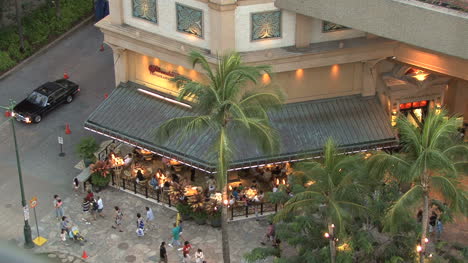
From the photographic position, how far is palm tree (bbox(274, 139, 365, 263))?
93.3ft

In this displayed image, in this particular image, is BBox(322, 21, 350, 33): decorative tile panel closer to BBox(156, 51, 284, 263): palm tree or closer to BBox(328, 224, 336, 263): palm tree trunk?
BBox(156, 51, 284, 263): palm tree

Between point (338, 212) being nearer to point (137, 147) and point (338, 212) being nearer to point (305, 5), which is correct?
point (305, 5)

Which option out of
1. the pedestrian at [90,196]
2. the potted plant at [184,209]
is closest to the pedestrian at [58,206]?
the pedestrian at [90,196]

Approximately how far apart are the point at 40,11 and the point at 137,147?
1994cm

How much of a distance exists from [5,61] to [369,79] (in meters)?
24.8

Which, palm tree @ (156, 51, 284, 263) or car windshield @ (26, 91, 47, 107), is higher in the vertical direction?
palm tree @ (156, 51, 284, 263)

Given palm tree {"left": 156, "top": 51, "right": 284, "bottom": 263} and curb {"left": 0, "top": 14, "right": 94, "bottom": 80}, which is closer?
palm tree {"left": 156, "top": 51, "right": 284, "bottom": 263}

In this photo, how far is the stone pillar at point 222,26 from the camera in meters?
37.1

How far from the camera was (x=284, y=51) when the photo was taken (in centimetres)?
3891

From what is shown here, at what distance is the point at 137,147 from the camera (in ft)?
137

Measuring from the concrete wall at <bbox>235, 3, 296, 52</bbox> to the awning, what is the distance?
12.6 ft

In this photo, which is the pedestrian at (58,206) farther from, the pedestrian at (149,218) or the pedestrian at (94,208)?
the pedestrian at (149,218)

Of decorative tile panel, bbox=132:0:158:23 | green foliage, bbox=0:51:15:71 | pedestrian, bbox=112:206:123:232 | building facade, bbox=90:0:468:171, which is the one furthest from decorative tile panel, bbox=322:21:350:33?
green foliage, bbox=0:51:15:71

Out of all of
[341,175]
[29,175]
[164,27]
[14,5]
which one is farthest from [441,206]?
[14,5]
